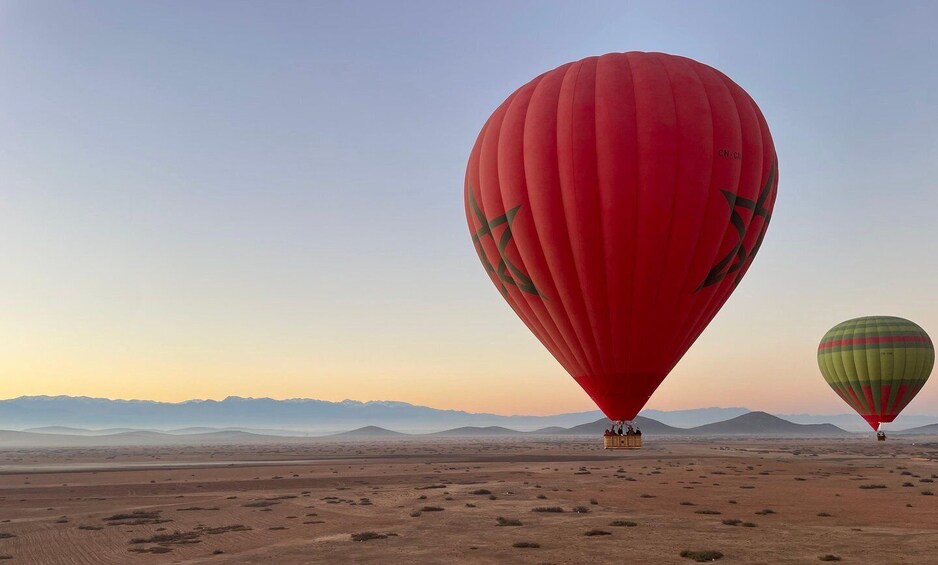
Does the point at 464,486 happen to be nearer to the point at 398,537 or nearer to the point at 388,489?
the point at 388,489

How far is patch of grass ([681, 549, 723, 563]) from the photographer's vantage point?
67.5ft

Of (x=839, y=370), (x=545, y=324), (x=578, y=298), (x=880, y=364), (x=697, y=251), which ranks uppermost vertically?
(x=697, y=251)

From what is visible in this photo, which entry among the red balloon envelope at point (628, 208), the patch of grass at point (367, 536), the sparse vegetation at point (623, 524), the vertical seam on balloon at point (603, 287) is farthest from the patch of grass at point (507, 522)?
the vertical seam on balloon at point (603, 287)

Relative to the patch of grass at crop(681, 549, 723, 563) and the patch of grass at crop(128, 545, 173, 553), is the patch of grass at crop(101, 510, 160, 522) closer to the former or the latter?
the patch of grass at crop(128, 545, 173, 553)

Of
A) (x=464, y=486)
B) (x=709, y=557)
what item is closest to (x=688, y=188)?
(x=709, y=557)

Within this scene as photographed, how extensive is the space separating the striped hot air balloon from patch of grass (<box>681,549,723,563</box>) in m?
62.5

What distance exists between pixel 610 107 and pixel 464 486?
1079 inches

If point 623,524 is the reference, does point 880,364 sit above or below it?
above

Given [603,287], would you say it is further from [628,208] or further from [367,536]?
[367,536]

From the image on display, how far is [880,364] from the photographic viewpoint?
73562mm

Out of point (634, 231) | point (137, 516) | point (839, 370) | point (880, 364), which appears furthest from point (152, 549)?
point (839, 370)

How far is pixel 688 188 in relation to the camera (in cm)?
2769

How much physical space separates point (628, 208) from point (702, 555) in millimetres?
12570

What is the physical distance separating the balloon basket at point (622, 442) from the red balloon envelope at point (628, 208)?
40.1 inches
